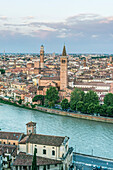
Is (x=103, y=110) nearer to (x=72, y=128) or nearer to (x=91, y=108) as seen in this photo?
(x=91, y=108)

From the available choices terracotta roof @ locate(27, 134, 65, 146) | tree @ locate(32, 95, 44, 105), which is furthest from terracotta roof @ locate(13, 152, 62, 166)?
tree @ locate(32, 95, 44, 105)

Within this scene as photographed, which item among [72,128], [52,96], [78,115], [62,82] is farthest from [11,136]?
[62,82]

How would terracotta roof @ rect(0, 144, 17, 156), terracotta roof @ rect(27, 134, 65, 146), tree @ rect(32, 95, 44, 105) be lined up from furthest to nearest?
tree @ rect(32, 95, 44, 105) → terracotta roof @ rect(0, 144, 17, 156) → terracotta roof @ rect(27, 134, 65, 146)

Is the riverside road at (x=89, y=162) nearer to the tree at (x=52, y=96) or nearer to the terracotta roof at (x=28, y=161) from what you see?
the terracotta roof at (x=28, y=161)

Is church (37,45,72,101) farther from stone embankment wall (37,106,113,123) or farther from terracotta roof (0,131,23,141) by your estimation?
terracotta roof (0,131,23,141)

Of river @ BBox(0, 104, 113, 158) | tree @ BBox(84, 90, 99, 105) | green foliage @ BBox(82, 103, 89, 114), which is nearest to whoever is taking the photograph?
river @ BBox(0, 104, 113, 158)

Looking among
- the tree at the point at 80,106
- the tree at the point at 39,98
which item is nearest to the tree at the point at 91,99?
the tree at the point at 80,106
